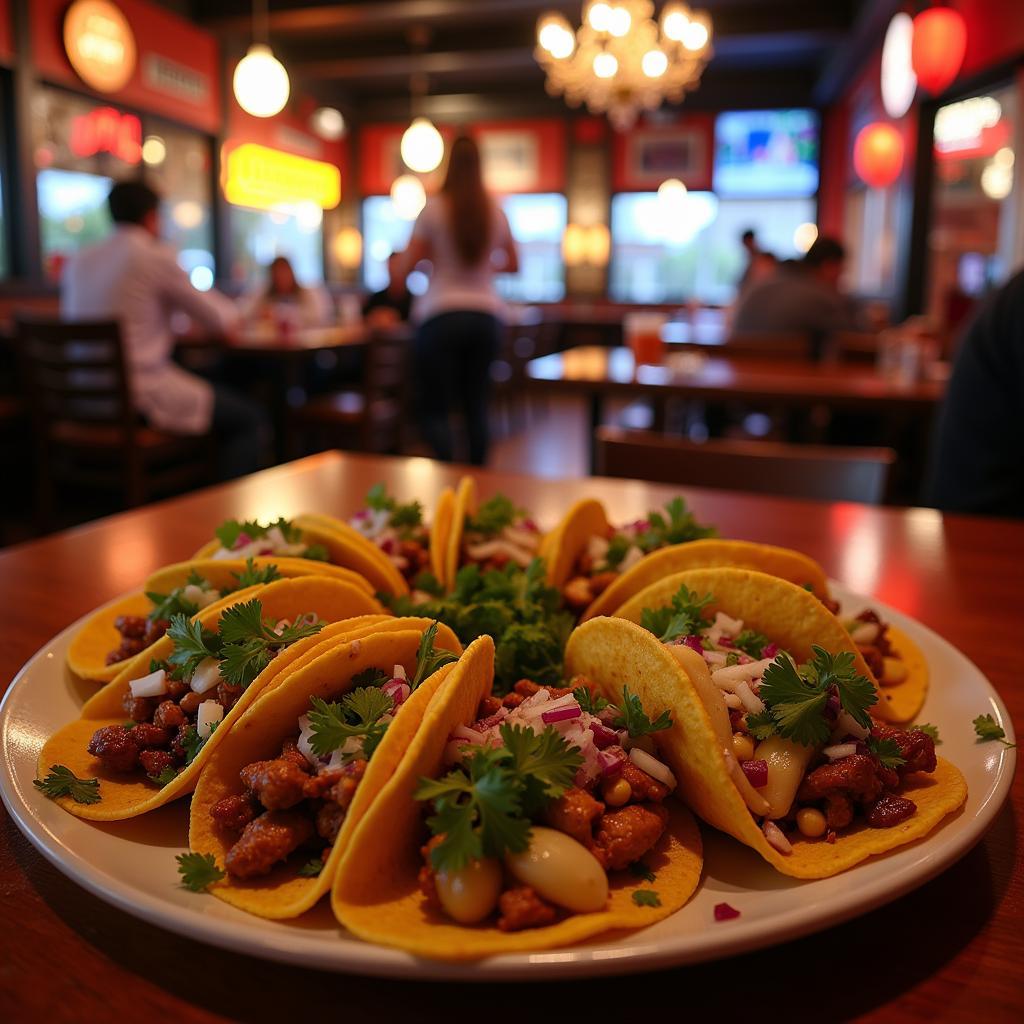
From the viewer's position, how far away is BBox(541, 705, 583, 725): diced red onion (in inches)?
23.5

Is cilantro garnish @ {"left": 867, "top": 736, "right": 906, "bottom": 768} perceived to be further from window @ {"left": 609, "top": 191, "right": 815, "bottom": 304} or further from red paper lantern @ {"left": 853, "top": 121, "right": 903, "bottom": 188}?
window @ {"left": 609, "top": 191, "right": 815, "bottom": 304}

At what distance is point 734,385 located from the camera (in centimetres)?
319

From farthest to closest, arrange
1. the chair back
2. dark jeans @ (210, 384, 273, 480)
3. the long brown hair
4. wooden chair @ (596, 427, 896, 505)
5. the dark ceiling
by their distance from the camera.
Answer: the dark ceiling
dark jeans @ (210, 384, 273, 480)
the long brown hair
the chair back
wooden chair @ (596, 427, 896, 505)

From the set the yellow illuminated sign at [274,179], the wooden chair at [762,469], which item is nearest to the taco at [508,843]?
the wooden chair at [762,469]

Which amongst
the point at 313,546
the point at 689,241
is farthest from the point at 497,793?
the point at 689,241

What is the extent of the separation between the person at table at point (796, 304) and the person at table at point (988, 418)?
10.2ft

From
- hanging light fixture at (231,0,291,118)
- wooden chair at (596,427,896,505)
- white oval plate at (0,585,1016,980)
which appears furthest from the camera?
hanging light fixture at (231,0,291,118)

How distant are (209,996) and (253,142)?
11169 millimetres

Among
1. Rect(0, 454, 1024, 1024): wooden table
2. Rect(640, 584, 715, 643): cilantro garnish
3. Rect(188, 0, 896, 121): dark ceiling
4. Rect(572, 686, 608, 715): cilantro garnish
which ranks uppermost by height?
Rect(188, 0, 896, 121): dark ceiling

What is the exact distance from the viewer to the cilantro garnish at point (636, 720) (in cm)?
59

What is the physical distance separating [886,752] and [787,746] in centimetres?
7

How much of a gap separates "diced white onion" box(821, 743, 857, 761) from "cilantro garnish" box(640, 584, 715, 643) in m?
0.14

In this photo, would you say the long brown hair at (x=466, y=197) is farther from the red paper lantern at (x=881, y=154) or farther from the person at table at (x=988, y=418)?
the red paper lantern at (x=881, y=154)

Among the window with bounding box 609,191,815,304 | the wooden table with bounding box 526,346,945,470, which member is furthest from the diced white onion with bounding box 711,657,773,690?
the window with bounding box 609,191,815,304
